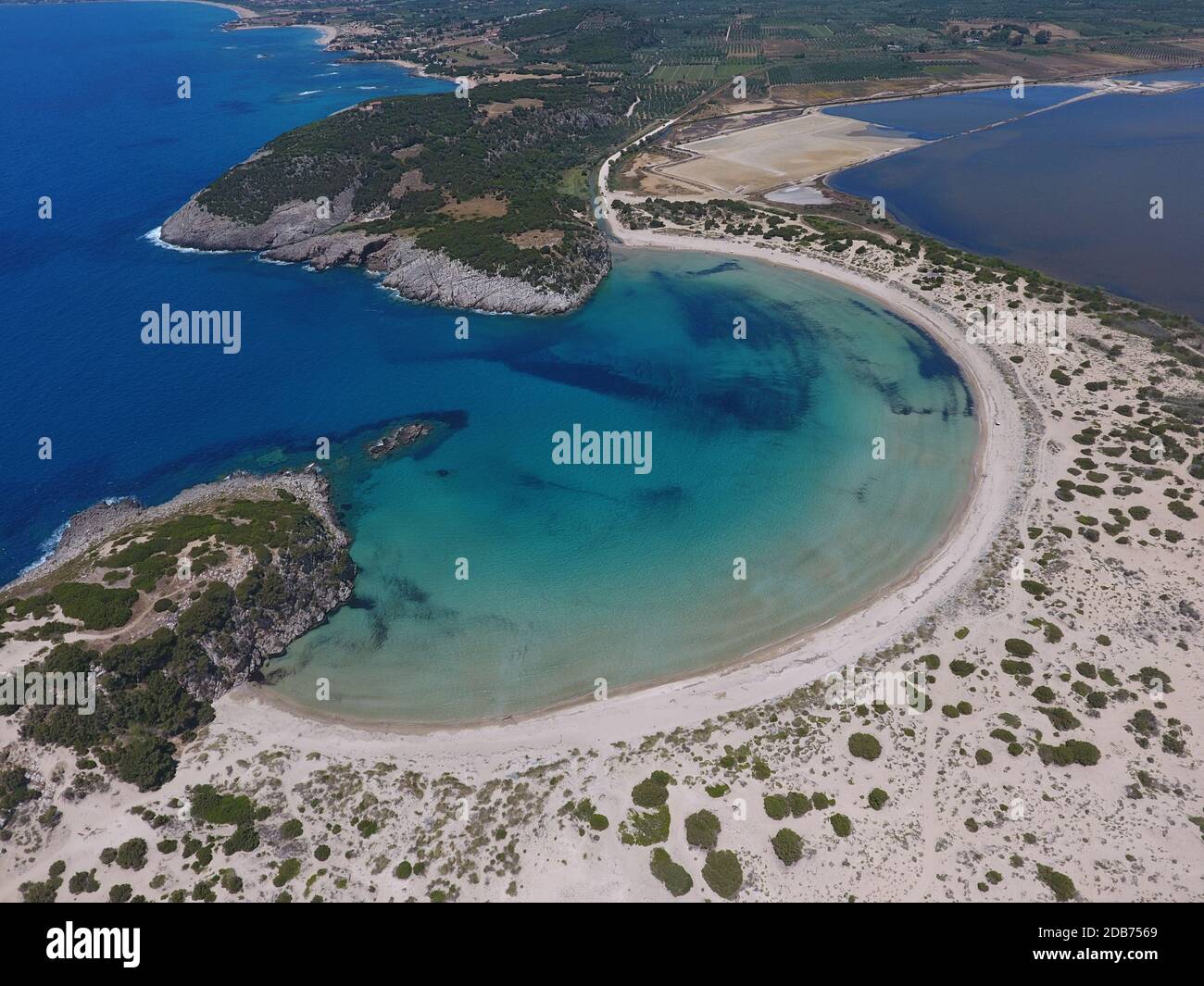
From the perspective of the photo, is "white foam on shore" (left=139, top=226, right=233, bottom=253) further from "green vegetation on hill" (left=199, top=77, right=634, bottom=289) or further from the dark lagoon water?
the dark lagoon water

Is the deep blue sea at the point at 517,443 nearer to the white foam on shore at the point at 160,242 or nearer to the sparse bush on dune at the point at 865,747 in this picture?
the white foam on shore at the point at 160,242

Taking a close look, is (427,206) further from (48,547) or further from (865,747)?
(865,747)

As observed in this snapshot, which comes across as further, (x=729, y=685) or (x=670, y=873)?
(x=729, y=685)

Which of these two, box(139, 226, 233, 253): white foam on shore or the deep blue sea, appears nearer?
the deep blue sea

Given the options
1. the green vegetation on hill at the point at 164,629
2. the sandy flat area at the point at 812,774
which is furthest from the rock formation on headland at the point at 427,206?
the sandy flat area at the point at 812,774

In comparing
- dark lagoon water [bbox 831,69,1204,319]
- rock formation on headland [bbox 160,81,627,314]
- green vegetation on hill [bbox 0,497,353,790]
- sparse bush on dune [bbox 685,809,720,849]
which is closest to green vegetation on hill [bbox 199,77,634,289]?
rock formation on headland [bbox 160,81,627,314]

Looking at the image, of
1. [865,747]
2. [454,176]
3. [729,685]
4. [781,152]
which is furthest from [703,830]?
[781,152]
